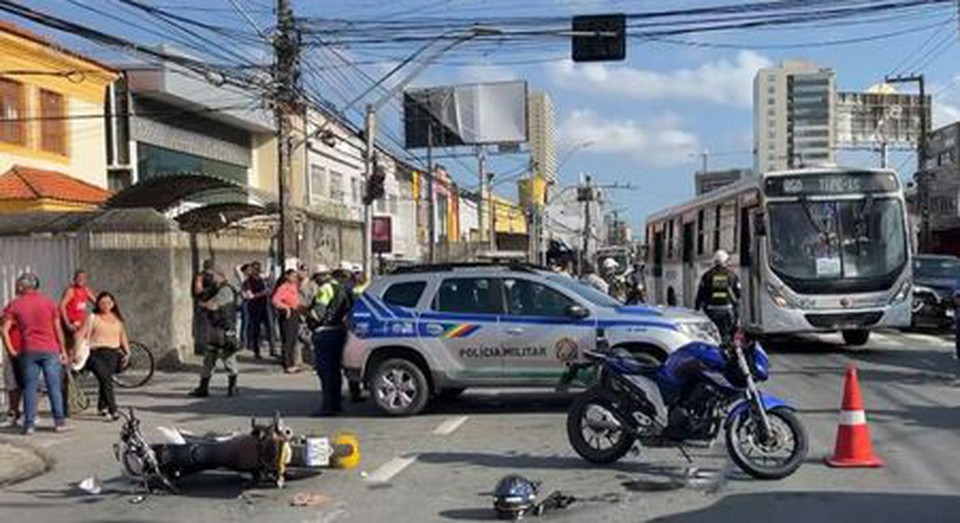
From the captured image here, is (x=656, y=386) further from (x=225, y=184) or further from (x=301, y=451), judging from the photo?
(x=225, y=184)

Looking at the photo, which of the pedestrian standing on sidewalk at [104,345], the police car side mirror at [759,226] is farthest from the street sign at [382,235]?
the pedestrian standing on sidewalk at [104,345]

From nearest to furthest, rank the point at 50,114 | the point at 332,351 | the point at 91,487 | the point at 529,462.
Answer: the point at 91,487
the point at 529,462
the point at 332,351
the point at 50,114

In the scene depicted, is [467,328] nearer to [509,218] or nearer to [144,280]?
[144,280]

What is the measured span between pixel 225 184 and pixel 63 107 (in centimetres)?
1020

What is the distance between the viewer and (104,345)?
14344mm

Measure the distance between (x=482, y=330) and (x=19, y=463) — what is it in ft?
16.7

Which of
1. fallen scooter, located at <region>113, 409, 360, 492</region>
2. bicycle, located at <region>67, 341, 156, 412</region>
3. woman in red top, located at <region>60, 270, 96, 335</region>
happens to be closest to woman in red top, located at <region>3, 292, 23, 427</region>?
bicycle, located at <region>67, 341, 156, 412</region>

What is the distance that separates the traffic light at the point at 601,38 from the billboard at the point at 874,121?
50.6m

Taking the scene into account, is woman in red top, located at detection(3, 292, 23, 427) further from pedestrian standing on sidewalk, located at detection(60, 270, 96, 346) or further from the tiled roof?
the tiled roof

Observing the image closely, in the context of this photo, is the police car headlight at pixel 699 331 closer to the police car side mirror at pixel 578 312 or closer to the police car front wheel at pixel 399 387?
the police car side mirror at pixel 578 312

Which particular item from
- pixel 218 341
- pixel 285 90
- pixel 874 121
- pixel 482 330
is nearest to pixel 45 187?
pixel 285 90

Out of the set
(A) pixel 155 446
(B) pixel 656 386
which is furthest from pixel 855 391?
(A) pixel 155 446

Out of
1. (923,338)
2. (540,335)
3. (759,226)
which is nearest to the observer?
(540,335)

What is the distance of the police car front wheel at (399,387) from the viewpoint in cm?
1372
